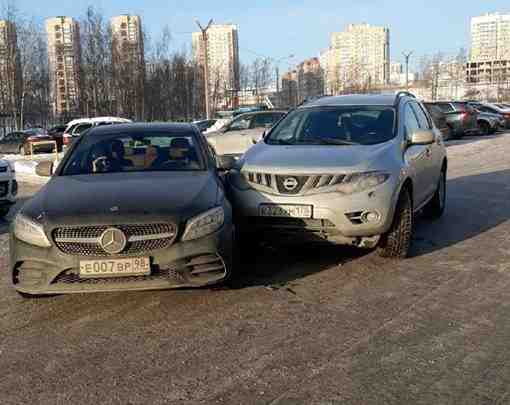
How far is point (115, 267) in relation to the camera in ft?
14.4

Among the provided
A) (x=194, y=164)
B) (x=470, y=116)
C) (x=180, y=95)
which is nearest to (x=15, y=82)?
(x=180, y=95)

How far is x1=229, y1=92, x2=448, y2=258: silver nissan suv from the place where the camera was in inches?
216

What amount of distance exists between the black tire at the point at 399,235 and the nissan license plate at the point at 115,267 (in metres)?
2.51

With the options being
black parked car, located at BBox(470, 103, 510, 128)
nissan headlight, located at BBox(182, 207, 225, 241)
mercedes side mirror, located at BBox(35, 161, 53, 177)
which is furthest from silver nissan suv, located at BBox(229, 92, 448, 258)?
black parked car, located at BBox(470, 103, 510, 128)

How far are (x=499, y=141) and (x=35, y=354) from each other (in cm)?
2288

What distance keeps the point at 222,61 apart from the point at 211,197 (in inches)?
2982

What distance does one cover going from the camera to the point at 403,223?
19.2 feet

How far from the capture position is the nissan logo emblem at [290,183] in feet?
18.4

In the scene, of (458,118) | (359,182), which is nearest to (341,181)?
(359,182)

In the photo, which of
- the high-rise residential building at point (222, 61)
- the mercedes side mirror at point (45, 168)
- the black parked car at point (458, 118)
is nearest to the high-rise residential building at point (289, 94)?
the high-rise residential building at point (222, 61)

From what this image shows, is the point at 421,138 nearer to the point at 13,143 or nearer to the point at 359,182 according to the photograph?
the point at 359,182

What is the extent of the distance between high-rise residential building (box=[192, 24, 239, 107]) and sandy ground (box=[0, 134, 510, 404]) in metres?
57.7

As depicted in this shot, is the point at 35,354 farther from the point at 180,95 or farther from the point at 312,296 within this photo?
the point at 180,95

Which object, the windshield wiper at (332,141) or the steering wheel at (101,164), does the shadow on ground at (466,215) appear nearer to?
the windshield wiper at (332,141)
